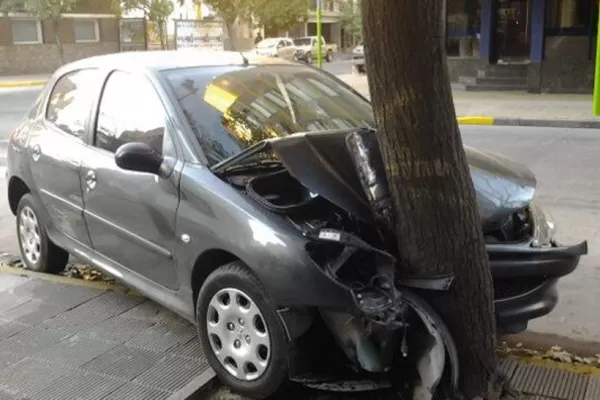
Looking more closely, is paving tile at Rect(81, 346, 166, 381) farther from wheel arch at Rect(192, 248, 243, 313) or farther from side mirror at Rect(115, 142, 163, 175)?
side mirror at Rect(115, 142, 163, 175)

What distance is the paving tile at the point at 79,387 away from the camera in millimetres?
3633

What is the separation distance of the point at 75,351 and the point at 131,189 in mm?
986

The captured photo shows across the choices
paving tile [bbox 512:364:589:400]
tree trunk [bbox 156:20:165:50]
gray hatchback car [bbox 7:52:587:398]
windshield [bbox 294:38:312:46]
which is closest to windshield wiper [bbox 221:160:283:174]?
gray hatchback car [bbox 7:52:587:398]

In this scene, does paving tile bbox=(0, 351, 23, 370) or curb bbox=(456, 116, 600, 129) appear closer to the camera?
paving tile bbox=(0, 351, 23, 370)

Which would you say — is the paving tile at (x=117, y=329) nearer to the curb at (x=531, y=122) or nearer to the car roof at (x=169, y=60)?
the car roof at (x=169, y=60)

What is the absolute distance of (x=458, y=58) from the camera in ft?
68.3

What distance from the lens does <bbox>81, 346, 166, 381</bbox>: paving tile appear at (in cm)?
387

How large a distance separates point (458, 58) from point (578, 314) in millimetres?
16976

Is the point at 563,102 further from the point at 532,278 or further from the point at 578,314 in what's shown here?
the point at 532,278

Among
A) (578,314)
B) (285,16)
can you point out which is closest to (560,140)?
(578,314)

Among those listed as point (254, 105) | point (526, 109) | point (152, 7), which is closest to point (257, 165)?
point (254, 105)

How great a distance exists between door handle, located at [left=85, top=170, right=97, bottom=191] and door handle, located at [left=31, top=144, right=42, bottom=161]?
79 centimetres

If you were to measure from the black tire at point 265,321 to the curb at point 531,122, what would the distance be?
11284 mm

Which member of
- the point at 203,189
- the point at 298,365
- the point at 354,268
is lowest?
the point at 298,365
